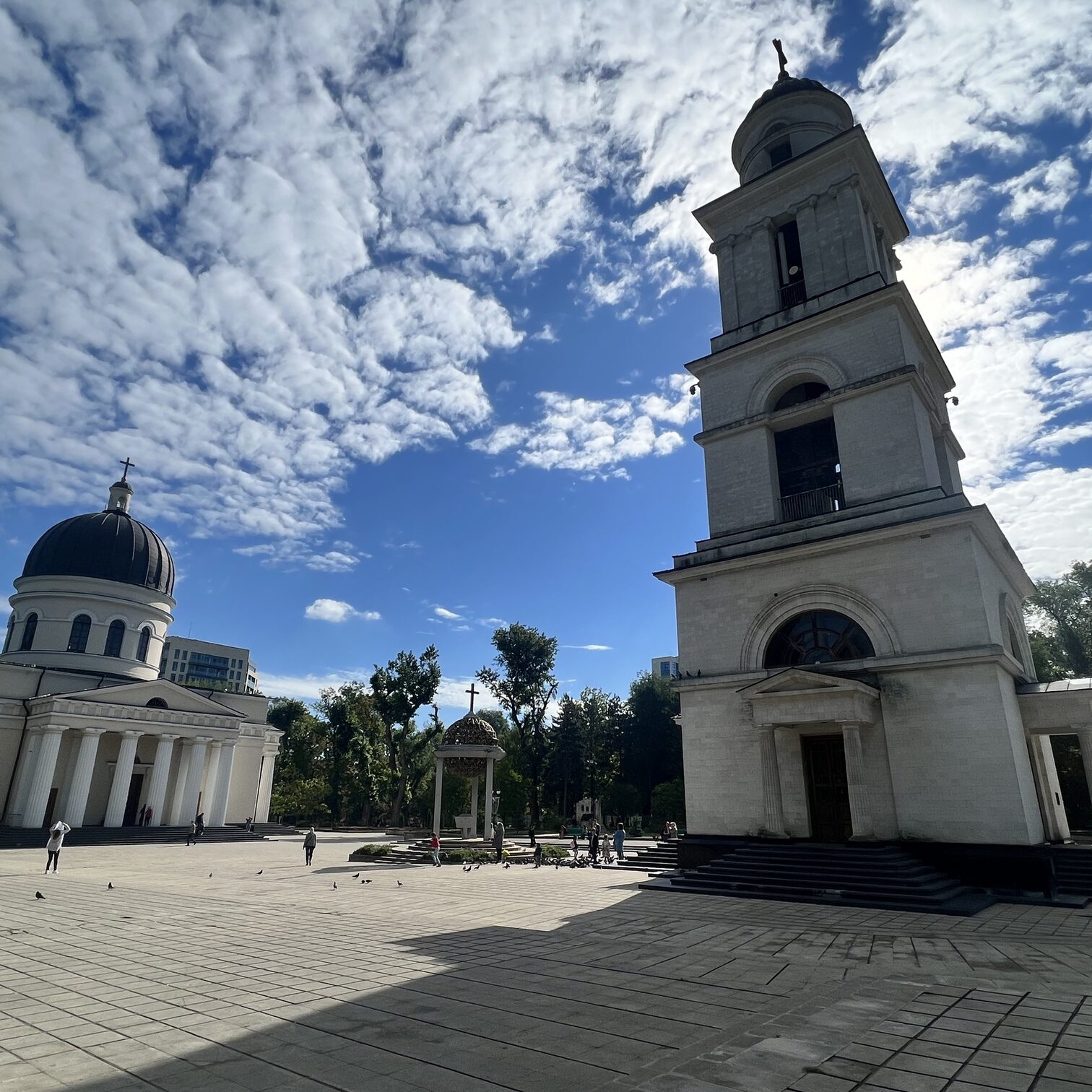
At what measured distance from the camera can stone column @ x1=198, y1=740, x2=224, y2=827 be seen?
36.9 m

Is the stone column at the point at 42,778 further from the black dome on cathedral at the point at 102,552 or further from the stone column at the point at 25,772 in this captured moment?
the black dome on cathedral at the point at 102,552

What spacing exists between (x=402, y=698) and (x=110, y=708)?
56.9 ft

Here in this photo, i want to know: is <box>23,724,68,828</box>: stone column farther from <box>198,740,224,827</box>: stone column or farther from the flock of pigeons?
the flock of pigeons

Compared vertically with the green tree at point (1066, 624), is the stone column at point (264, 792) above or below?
below

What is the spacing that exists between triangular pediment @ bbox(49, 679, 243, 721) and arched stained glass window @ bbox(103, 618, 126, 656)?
96.8 inches

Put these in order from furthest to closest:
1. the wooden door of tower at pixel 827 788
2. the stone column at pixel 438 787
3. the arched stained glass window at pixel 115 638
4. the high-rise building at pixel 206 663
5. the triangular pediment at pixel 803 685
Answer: the high-rise building at pixel 206 663 < the arched stained glass window at pixel 115 638 < the stone column at pixel 438 787 < the wooden door of tower at pixel 827 788 < the triangular pediment at pixel 803 685

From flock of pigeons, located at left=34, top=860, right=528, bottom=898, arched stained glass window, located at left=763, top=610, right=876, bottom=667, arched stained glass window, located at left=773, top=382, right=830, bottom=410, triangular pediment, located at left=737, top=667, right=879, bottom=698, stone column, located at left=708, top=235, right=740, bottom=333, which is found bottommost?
flock of pigeons, located at left=34, top=860, right=528, bottom=898

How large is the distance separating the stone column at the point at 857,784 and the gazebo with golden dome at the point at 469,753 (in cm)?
1428

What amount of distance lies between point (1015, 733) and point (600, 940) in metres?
11.6

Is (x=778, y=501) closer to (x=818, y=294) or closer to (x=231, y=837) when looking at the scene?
(x=818, y=294)

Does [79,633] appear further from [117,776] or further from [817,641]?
[817,641]

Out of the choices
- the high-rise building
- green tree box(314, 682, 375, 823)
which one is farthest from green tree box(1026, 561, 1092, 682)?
the high-rise building

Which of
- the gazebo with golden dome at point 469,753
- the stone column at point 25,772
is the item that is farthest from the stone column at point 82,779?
the gazebo with golden dome at point 469,753

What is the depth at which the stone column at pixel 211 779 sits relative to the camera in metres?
36.9
